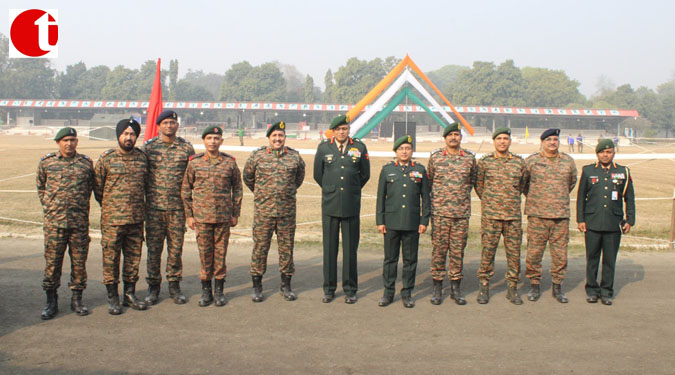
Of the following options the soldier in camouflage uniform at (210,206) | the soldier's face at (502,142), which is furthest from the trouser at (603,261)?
the soldier in camouflage uniform at (210,206)

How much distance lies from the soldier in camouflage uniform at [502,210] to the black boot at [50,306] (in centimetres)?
414

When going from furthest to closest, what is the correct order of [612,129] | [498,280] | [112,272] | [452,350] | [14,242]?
[612,129] → [14,242] → [498,280] → [112,272] → [452,350]

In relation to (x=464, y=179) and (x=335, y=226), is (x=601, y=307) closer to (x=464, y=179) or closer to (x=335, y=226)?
(x=464, y=179)

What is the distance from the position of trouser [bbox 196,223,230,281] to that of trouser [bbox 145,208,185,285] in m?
0.22

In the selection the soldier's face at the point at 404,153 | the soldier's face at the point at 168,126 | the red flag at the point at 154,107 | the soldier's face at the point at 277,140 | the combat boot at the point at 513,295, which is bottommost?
the combat boot at the point at 513,295

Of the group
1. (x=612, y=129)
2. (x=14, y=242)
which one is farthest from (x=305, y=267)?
(x=612, y=129)

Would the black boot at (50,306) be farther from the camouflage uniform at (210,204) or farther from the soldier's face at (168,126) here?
the soldier's face at (168,126)

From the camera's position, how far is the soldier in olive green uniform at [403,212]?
5578mm

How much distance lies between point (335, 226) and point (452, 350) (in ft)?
6.57

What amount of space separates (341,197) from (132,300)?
7.61 ft

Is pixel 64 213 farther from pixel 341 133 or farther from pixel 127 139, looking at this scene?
pixel 341 133

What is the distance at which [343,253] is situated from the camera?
5.77 metres

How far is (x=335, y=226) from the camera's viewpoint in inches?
230

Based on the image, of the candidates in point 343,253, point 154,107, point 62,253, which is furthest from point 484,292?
point 154,107
